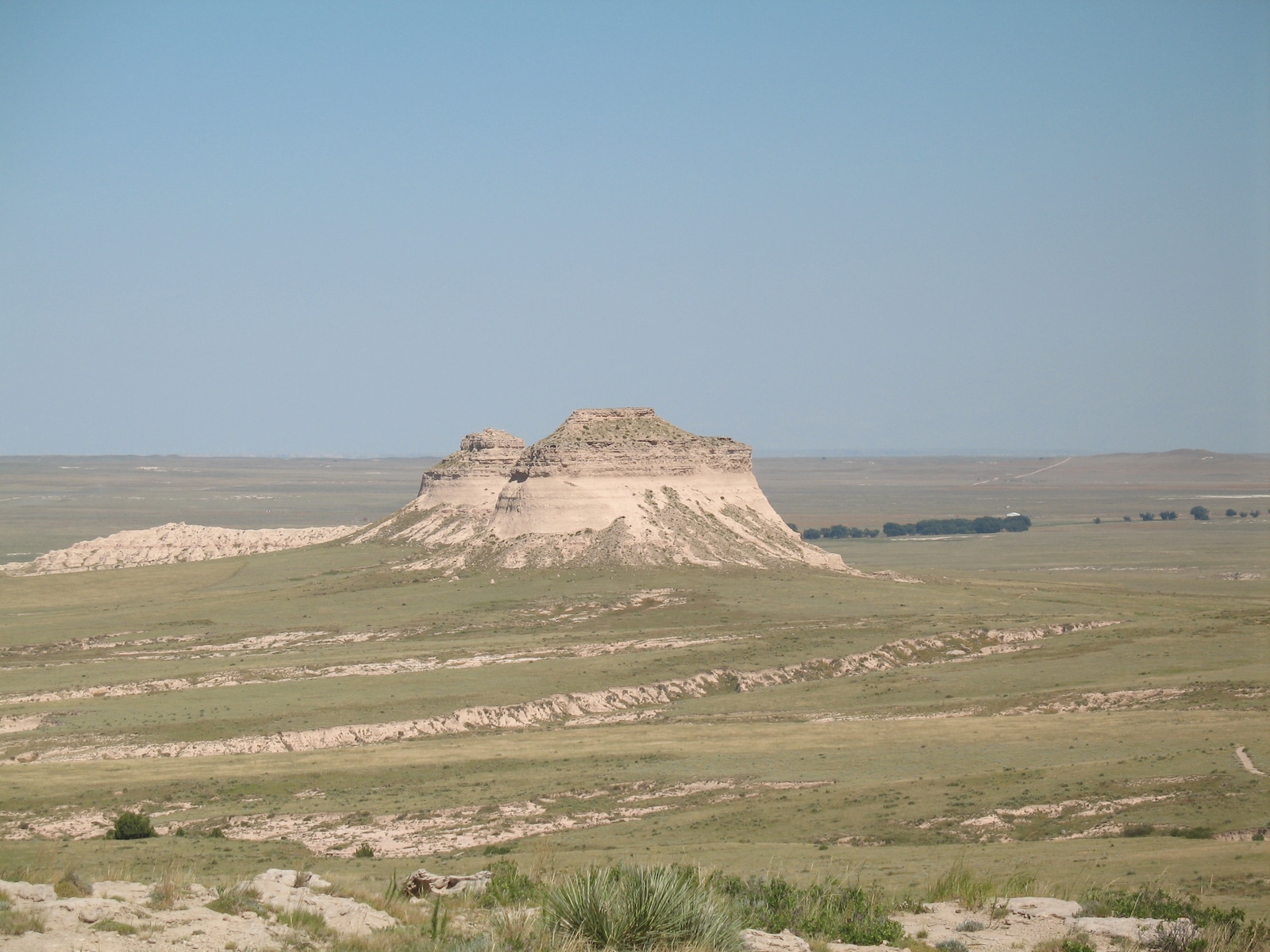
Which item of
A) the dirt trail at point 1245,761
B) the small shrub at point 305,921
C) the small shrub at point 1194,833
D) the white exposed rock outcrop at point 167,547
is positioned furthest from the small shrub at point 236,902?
the white exposed rock outcrop at point 167,547

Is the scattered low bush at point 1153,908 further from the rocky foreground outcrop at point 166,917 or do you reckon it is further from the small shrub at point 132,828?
the small shrub at point 132,828

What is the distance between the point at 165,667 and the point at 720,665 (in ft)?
66.1

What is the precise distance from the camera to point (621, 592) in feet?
211

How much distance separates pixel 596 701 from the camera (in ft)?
143

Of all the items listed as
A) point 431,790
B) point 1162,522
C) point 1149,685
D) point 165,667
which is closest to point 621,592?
point 165,667

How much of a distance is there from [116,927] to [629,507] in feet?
208

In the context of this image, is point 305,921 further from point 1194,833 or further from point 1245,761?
point 1245,761

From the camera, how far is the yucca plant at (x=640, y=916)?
459 inches

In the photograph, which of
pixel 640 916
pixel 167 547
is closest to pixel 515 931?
pixel 640 916

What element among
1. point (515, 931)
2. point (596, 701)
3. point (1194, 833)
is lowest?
point (596, 701)

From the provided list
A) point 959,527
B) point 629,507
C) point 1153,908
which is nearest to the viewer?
point 1153,908

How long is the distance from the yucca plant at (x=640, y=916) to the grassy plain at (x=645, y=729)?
18.0 ft

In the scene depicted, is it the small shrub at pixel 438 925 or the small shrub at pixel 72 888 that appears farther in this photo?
the small shrub at pixel 72 888

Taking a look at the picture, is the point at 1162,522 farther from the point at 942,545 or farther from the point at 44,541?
the point at 44,541
